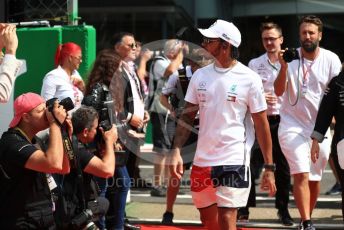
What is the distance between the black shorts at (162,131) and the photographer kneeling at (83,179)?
4324mm

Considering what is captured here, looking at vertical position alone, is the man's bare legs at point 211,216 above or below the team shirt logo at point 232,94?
below

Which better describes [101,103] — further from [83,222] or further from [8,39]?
[8,39]

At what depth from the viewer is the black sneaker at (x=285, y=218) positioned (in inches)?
373

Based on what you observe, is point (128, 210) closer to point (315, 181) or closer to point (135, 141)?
point (135, 141)

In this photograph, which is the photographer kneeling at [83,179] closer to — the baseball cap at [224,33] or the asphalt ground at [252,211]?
the baseball cap at [224,33]

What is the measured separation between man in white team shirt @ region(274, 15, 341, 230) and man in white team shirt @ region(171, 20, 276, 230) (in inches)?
61.9

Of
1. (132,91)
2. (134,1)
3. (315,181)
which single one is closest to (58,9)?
(132,91)

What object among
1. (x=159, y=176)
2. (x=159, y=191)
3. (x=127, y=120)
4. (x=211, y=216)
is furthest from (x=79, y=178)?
(x=159, y=176)

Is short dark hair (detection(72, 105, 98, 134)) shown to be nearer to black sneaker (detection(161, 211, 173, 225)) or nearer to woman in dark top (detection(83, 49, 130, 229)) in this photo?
woman in dark top (detection(83, 49, 130, 229))

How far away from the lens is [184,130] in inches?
295

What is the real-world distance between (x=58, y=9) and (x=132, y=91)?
1.48m

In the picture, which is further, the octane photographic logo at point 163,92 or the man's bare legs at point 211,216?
the octane photographic logo at point 163,92

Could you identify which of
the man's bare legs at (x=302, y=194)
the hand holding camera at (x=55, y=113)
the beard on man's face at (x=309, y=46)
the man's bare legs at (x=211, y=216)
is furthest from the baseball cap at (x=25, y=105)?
the beard on man's face at (x=309, y=46)

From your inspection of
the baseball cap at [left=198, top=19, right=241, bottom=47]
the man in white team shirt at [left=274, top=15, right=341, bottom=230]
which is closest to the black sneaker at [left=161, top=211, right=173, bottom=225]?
the man in white team shirt at [left=274, top=15, right=341, bottom=230]
